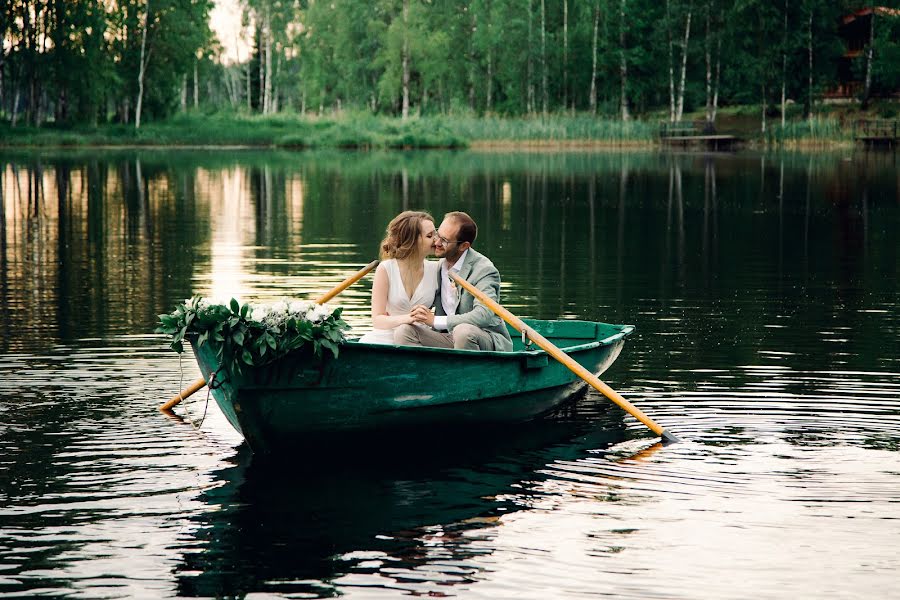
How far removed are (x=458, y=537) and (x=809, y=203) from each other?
26907mm

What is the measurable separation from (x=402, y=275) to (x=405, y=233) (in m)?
0.37

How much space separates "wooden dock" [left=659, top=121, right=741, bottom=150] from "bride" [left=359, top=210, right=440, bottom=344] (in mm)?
55731

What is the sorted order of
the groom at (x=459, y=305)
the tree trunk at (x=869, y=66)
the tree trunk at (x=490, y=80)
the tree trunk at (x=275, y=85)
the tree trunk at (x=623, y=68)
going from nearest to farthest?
the groom at (x=459, y=305) → the tree trunk at (x=869, y=66) → the tree trunk at (x=623, y=68) → the tree trunk at (x=490, y=80) → the tree trunk at (x=275, y=85)

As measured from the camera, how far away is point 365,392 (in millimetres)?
9109

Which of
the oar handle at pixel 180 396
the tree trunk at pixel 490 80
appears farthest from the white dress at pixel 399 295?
the tree trunk at pixel 490 80

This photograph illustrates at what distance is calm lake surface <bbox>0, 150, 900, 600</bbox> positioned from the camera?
7.00 meters

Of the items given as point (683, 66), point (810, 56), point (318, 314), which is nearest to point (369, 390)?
point (318, 314)

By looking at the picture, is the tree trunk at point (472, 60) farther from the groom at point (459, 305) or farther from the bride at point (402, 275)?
the bride at point (402, 275)

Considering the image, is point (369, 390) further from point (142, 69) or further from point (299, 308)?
point (142, 69)

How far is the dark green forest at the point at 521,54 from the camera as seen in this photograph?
68062 millimetres

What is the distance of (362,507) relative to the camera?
8172mm

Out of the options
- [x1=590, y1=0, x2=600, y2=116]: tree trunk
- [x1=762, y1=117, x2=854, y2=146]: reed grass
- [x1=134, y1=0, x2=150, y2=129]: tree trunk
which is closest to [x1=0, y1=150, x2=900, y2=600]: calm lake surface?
[x1=762, y1=117, x2=854, y2=146]: reed grass

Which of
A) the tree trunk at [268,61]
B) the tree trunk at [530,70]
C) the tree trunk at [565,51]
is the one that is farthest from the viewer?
the tree trunk at [268,61]

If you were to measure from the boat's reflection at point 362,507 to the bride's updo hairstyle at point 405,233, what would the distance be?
140 centimetres
